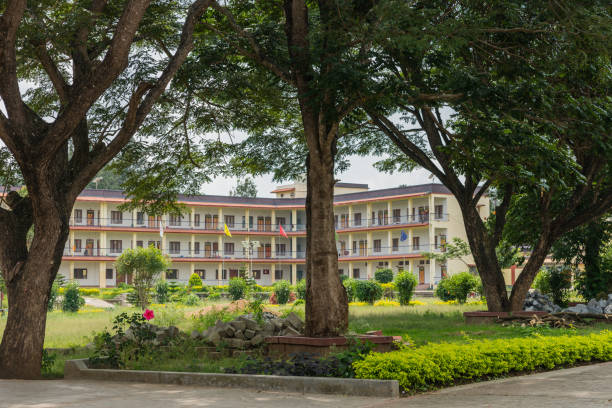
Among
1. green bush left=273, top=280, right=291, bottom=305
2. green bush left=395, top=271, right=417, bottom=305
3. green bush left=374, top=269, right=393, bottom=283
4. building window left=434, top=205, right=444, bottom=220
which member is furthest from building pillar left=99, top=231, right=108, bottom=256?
green bush left=395, top=271, right=417, bottom=305

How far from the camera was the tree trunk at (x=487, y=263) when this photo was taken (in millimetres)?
18562

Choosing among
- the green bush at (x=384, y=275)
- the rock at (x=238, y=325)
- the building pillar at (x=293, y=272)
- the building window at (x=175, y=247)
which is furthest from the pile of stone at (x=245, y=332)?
the building pillar at (x=293, y=272)

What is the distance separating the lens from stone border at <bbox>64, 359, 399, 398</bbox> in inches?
317

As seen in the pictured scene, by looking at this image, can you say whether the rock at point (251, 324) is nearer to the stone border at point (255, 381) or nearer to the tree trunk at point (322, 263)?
the tree trunk at point (322, 263)

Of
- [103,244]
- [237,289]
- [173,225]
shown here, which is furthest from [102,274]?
[237,289]

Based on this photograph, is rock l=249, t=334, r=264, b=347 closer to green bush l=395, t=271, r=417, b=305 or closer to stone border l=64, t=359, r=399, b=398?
stone border l=64, t=359, r=399, b=398

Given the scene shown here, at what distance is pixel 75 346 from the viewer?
1448cm

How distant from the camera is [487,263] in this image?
18.6m

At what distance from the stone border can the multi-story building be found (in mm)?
48867

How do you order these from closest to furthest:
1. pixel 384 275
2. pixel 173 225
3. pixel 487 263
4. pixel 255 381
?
pixel 255 381, pixel 487 263, pixel 384 275, pixel 173 225

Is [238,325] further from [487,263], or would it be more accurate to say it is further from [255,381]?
[487,263]

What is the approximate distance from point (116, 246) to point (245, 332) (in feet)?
173

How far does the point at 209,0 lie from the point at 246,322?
5.86 m

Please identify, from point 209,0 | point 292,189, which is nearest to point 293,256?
point 292,189
